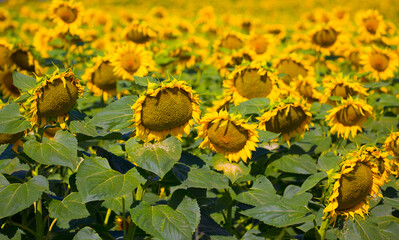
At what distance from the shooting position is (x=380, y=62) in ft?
14.4

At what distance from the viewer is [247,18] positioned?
248 inches

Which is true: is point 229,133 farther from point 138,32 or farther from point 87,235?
Result: point 138,32

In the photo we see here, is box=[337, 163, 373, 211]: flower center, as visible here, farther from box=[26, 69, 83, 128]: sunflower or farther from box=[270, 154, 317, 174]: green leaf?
box=[26, 69, 83, 128]: sunflower

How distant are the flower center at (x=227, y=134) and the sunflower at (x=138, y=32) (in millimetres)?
2592

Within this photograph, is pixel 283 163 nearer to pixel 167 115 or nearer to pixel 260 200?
pixel 260 200

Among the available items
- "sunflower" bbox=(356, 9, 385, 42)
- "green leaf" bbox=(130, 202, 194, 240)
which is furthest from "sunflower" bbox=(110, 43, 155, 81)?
"sunflower" bbox=(356, 9, 385, 42)

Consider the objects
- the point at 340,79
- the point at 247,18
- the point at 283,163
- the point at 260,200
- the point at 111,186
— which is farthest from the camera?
the point at 247,18

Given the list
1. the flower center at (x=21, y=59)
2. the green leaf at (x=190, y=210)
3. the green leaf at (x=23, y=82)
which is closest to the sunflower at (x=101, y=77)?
the flower center at (x=21, y=59)

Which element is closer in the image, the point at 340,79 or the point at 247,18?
the point at 340,79

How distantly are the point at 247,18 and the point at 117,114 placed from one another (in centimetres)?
471

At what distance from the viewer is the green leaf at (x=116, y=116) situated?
1982 mm

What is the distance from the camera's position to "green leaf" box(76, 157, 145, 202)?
1800 mm

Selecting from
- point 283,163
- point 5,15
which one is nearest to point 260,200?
point 283,163

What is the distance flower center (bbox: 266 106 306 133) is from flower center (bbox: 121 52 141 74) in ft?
5.12
